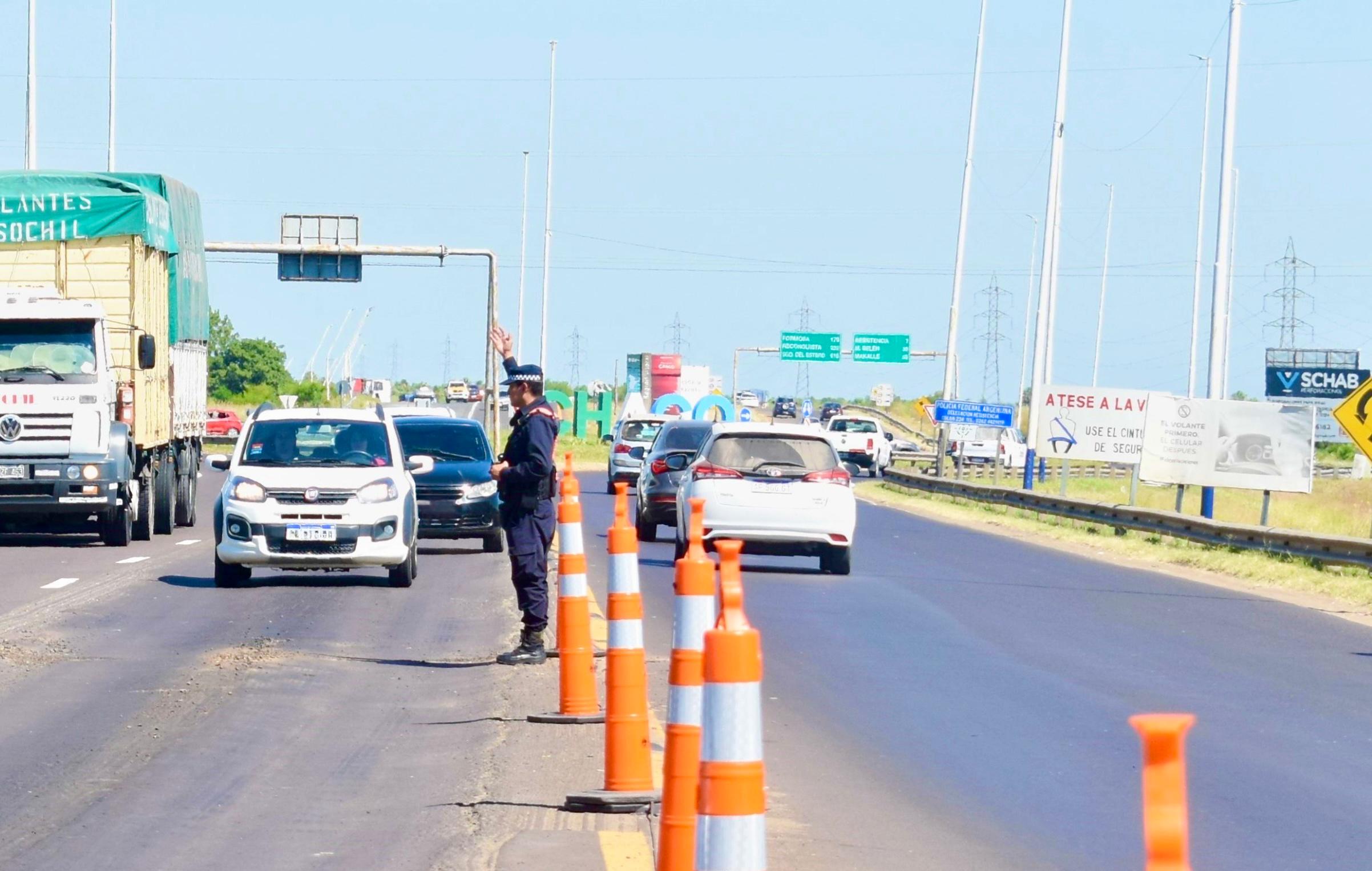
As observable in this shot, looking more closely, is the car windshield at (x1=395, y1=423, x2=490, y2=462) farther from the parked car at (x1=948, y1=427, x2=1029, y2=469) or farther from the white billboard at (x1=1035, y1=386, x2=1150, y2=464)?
the parked car at (x1=948, y1=427, x2=1029, y2=469)

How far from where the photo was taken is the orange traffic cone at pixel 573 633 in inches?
393

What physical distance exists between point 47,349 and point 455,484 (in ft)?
16.2

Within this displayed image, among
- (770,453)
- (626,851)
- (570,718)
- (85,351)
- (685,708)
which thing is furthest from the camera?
(85,351)

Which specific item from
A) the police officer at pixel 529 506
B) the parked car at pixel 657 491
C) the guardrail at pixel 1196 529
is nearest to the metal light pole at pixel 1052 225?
the guardrail at pixel 1196 529

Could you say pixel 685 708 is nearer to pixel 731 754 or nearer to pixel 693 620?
pixel 693 620

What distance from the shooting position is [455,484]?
923 inches

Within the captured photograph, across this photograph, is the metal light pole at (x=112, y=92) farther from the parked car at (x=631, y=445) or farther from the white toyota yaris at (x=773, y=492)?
the white toyota yaris at (x=773, y=492)

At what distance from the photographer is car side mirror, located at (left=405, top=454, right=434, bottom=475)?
19312 mm

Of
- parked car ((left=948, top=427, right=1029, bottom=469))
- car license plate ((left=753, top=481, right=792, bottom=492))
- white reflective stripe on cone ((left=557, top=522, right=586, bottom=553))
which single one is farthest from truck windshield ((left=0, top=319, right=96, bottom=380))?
parked car ((left=948, top=427, right=1029, bottom=469))

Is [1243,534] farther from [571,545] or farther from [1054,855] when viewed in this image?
[1054,855]

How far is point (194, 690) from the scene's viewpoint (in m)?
11.5

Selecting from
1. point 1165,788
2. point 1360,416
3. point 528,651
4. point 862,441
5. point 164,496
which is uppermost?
point 1165,788

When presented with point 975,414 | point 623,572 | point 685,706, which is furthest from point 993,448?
point 685,706

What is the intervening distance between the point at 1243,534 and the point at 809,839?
21.7 meters
